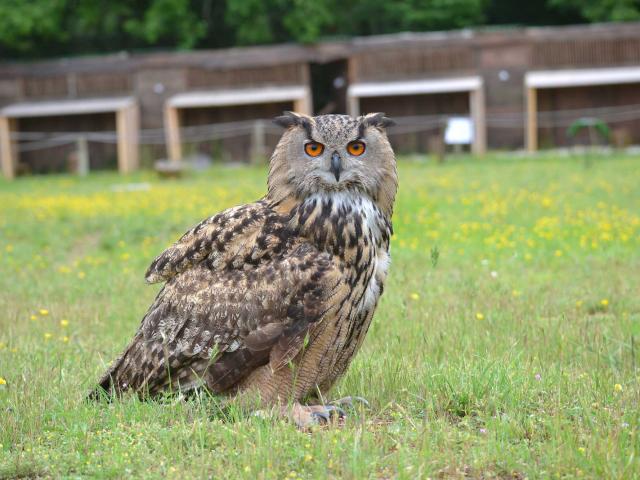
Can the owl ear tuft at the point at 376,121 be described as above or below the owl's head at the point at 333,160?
above

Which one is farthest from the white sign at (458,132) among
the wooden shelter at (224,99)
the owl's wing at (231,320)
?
the owl's wing at (231,320)

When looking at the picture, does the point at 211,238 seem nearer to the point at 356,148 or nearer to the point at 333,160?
the point at 333,160

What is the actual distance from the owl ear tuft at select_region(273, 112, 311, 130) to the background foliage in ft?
102

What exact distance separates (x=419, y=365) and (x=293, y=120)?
5.90 feet

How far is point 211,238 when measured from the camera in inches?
192

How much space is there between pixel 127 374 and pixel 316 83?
3398 centimetres

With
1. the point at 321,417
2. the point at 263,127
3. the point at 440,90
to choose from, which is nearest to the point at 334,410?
the point at 321,417

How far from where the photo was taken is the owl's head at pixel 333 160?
15.8 ft

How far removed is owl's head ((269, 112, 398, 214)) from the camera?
4.82 m

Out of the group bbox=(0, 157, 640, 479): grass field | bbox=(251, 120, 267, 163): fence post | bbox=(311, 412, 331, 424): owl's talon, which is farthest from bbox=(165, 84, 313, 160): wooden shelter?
bbox=(311, 412, 331, 424): owl's talon

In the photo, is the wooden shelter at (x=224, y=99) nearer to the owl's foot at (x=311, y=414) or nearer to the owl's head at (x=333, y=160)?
the owl's head at (x=333, y=160)

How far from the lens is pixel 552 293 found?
8.20 meters

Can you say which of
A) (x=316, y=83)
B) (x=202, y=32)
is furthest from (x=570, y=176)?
(x=202, y=32)

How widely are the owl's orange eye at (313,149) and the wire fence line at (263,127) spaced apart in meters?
26.4
